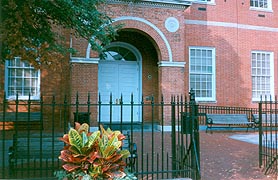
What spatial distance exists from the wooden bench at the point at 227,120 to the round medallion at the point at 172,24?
456 cm

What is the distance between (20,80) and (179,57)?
23.8 feet

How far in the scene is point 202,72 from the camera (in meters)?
15.2

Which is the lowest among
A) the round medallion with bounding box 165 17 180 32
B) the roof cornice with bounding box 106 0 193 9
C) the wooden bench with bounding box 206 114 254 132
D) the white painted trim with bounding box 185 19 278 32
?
the wooden bench with bounding box 206 114 254 132

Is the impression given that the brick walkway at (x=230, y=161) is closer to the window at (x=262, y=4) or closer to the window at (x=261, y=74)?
the window at (x=261, y=74)

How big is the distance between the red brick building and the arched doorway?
5 cm

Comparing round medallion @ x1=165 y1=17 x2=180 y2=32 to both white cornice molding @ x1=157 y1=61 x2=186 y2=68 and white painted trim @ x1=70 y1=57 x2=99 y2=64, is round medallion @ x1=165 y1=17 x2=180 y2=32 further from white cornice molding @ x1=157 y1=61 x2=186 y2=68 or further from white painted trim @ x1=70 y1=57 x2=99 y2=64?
white painted trim @ x1=70 y1=57 x2=99 y2=64

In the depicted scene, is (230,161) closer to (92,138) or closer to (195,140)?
(195,140)

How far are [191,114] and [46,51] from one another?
3.10 metres

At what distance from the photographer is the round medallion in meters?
13.2

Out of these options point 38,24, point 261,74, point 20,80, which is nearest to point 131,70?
point 20,80

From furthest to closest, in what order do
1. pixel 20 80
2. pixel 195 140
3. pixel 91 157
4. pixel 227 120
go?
pixel 227 120
pixel 20 80
pixel 195 140
pixel 91 157

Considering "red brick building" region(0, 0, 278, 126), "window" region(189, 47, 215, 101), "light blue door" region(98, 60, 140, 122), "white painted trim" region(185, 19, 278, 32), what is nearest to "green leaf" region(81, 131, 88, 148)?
"red brick building" region(0, 0, 278, 126)

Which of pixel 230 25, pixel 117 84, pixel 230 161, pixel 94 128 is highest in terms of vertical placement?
pixel 230 25

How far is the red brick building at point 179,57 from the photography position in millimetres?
12344
